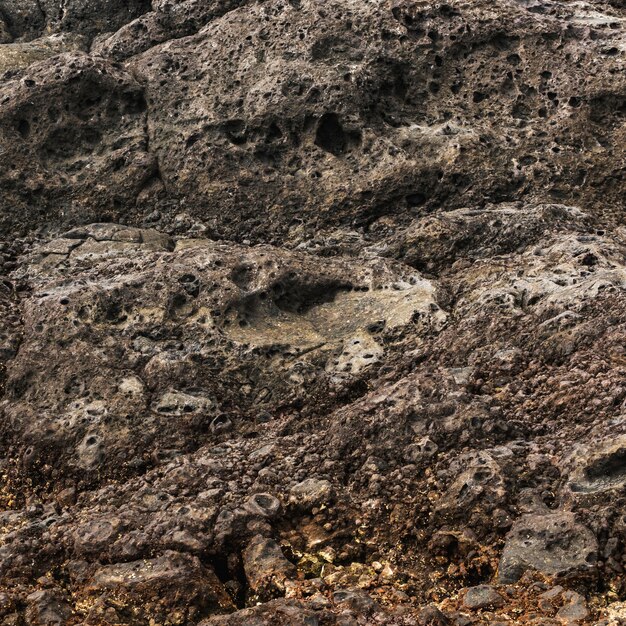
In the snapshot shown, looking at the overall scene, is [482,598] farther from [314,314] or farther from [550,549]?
[314,314]

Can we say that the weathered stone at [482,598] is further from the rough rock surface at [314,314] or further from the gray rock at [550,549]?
the gray rock at [550,549]

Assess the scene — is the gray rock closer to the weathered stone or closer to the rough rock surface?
the rough rock surface

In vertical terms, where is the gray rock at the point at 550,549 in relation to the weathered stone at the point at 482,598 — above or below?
above

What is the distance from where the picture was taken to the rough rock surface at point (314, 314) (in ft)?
24.1

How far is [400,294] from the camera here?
10.7 metres

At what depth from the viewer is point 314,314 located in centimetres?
1077

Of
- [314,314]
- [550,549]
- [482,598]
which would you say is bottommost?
[482,598]

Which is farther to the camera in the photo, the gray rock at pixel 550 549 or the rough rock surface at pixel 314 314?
the rough rock surface at pixel 314 314

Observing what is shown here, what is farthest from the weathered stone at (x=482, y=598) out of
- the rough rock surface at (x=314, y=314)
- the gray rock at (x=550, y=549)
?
the gray rock at (x=550, y=549)

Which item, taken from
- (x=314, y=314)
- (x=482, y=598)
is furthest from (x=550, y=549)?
(x=314, y=314)

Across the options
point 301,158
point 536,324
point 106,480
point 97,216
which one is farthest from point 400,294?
point 97,216

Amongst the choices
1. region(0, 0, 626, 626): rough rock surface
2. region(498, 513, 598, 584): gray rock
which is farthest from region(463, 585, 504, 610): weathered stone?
region(498, 513, 598, 584): gray rock

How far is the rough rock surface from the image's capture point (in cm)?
734

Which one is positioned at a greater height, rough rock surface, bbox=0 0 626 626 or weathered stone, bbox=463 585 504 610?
rough rock surface, bbox=0 0 626 626
